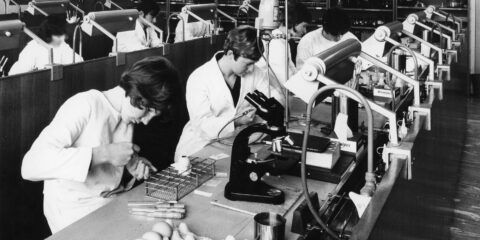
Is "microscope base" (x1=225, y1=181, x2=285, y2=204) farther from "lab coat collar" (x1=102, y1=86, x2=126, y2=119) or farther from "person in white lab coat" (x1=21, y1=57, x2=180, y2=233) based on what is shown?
"lab coat collar" (x1=102, y1=86, x2=126, y2=119)

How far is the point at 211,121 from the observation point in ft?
9.25

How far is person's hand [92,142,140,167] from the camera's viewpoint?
76.9 inches

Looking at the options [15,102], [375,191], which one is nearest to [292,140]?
[375,191]

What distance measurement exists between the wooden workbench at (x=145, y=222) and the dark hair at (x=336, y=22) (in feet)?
9.87

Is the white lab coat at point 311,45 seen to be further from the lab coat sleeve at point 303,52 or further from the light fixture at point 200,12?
the light fixture at point 200,12

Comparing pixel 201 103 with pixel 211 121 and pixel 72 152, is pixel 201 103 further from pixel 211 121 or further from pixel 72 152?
pixel 72 152

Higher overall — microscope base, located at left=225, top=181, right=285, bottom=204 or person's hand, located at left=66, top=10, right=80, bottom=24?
person's hand, located at left=66, top=10, right=80, bottom=24

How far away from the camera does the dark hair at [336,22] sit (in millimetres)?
4738

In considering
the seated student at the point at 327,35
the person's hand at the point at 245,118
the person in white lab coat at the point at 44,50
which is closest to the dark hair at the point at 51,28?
the person in white lab coat at the point at 44,50

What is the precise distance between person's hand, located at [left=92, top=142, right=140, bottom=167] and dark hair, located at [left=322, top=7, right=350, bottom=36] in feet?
10.5

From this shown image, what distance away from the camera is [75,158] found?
193 centimetres

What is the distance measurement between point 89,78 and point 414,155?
6.82ft

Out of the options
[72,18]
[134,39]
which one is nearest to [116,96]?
[134,39]

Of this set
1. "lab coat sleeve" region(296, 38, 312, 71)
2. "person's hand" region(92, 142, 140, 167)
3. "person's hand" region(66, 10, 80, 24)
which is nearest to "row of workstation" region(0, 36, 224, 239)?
"person's hand" region(92, 142, 140, 167)
